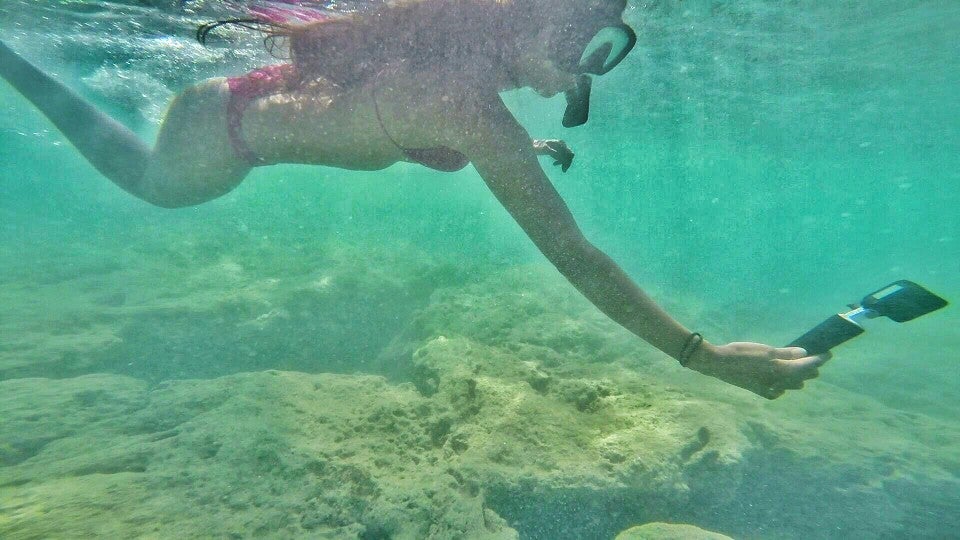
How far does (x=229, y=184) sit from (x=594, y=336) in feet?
16.6

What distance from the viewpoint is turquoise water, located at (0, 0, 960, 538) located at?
269 centimetres

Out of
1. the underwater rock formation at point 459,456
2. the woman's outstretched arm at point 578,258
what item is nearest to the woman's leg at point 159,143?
the underwater rock formation at point 459,456

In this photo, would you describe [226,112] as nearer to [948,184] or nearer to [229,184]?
[229,184]

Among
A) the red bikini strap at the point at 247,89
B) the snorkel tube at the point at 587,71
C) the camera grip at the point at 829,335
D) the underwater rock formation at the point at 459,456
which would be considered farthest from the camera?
the red bikini strap at the point at 247,89

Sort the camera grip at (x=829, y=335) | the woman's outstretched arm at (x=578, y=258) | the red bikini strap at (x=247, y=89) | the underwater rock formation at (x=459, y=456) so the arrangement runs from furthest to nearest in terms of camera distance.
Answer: the red bikini strap at (x=247, y=89)
the underwater rock formation at (x=459, y=456)
the camera grip at (x=829, y=335)
the woman's outstretched arm at (x=578, y=258)

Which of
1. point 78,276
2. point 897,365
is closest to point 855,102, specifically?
point 897,365

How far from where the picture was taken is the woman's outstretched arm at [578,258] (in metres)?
1.79

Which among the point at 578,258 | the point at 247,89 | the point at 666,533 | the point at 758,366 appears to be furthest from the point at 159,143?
the point at 666,533

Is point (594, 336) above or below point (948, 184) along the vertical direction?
below

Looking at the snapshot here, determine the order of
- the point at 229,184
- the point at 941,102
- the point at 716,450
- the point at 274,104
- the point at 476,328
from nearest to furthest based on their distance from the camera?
1. the point at 274,104
2. the point at 229,184
3. the point at 716,450
4. the point at 476,328
5. the point at 941,102

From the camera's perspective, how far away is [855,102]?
18156 mm

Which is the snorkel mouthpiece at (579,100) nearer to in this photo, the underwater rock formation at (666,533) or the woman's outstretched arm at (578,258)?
the woman's outstretched arm at (578,258)

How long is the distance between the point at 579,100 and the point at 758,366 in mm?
1630

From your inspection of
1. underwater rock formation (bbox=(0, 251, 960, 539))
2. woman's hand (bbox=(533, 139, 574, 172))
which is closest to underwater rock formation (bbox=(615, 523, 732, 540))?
underwater rock formation (bbox=(0, 251, 960, 539))
